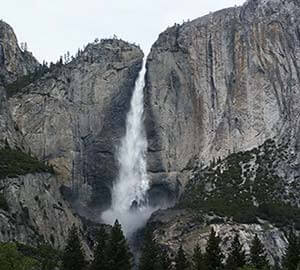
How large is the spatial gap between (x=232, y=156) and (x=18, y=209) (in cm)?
4084

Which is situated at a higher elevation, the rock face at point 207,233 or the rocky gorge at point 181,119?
the rocky gorge at point 181,119

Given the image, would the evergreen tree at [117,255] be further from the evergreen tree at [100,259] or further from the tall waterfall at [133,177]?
the tall waterfall at [133,177]

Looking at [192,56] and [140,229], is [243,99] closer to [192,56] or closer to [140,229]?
[192,56]

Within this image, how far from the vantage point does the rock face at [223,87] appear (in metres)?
129

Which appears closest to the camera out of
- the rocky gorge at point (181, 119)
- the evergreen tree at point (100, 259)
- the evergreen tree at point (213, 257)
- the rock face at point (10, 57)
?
the evergreen tree at point (213, 257)

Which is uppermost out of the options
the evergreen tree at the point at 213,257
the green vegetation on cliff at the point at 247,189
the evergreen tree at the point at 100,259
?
the green vegetation on cliff at the point at 247,189

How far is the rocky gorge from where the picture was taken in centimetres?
11519

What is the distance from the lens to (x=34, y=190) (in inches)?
4345

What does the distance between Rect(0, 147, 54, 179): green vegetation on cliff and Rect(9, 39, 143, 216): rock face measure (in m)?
11.9

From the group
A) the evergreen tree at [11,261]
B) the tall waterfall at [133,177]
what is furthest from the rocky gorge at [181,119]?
the evergreen tree at [11,261]

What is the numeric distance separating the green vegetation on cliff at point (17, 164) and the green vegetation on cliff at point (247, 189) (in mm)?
24641

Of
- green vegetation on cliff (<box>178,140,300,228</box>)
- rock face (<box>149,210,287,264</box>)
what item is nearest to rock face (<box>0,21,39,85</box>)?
green vegetation on cliff (<box>178,140,300,228</box>)

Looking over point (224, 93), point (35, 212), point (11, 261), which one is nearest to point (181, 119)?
point (224, 93)

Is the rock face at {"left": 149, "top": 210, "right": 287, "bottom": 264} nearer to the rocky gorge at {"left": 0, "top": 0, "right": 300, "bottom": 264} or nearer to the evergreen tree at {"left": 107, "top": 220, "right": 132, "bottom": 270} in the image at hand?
the rocky gorge at {"left": 0, "top": 0, "right": 300, "bottom": 264}
